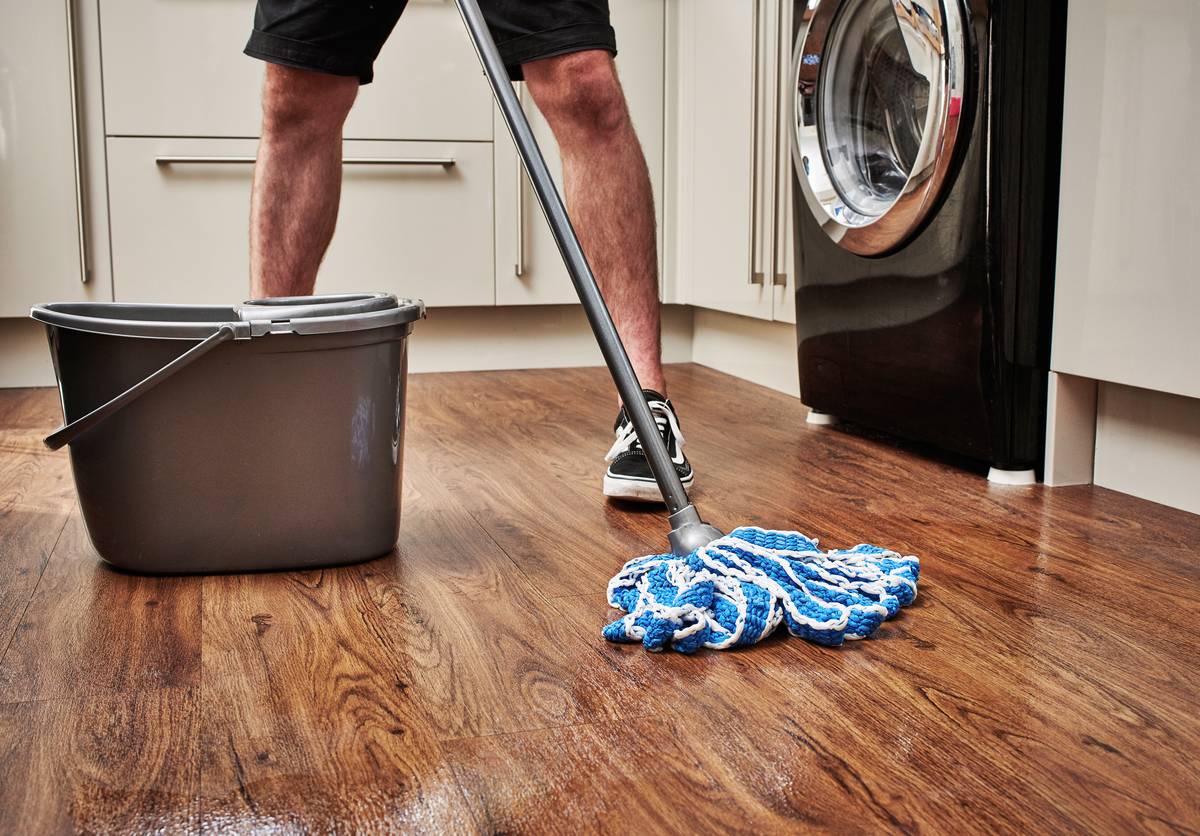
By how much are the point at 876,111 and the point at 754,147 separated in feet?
1.84

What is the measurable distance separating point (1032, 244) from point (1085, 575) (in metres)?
0.48

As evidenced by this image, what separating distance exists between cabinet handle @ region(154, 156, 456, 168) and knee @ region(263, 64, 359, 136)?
0.97m

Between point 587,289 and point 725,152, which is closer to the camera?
point 587,289

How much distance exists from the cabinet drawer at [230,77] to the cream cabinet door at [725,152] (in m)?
0.44

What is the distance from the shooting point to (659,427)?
1.37 m

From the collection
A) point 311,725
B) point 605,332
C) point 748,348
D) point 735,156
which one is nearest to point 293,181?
point 605,332

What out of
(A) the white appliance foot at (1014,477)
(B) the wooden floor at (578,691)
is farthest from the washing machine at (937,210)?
(B) the wooden floor at (578,691)

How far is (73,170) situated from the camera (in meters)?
2.34

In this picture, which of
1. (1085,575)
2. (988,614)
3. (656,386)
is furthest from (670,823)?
(656,386)

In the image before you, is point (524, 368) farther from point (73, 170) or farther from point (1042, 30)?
point (1042, 30)

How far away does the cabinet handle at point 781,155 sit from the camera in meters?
2.07

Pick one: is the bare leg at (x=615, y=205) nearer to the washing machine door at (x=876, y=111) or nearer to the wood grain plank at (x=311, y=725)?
the washing machine door at (x=876, y=111)

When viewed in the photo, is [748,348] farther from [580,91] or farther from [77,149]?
[77,149]

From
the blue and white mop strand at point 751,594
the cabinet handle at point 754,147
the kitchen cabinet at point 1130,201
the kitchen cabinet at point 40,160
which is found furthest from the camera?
the kitchen cabinet at point 40,160
